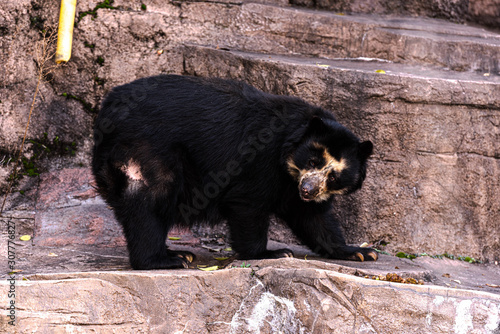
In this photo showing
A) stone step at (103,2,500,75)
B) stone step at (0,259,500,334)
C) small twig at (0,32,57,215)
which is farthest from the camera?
stone step at (103,2,500,75)

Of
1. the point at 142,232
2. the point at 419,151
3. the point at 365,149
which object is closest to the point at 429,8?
the point at 419,151

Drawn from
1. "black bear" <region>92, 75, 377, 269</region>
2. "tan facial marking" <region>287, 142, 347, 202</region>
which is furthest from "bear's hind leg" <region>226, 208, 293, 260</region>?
"tan facial marking" <region>287, 142, 347, 202</region>

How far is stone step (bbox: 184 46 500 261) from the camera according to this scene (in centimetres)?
490

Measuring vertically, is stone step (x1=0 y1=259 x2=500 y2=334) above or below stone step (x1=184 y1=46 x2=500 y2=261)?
below

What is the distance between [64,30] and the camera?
5.26m

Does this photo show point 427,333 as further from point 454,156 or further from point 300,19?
point 300,19

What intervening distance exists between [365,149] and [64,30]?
115 inches

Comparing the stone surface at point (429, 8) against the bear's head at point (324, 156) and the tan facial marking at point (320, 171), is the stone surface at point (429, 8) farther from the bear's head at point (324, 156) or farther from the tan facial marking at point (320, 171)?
the tan facial marking at point (320, 171)

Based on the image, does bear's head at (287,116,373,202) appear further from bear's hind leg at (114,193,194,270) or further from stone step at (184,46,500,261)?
bear's hind leg at (114,193,194,270)

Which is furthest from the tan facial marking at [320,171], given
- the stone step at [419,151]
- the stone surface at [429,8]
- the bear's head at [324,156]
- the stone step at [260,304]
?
the stone surface at [429,8]

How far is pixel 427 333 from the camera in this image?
341 cm

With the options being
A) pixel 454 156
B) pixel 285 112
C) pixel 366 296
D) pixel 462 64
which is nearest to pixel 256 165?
pixel 285 112

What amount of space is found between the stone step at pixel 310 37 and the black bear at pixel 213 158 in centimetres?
154

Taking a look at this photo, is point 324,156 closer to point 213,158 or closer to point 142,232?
point 213,158
